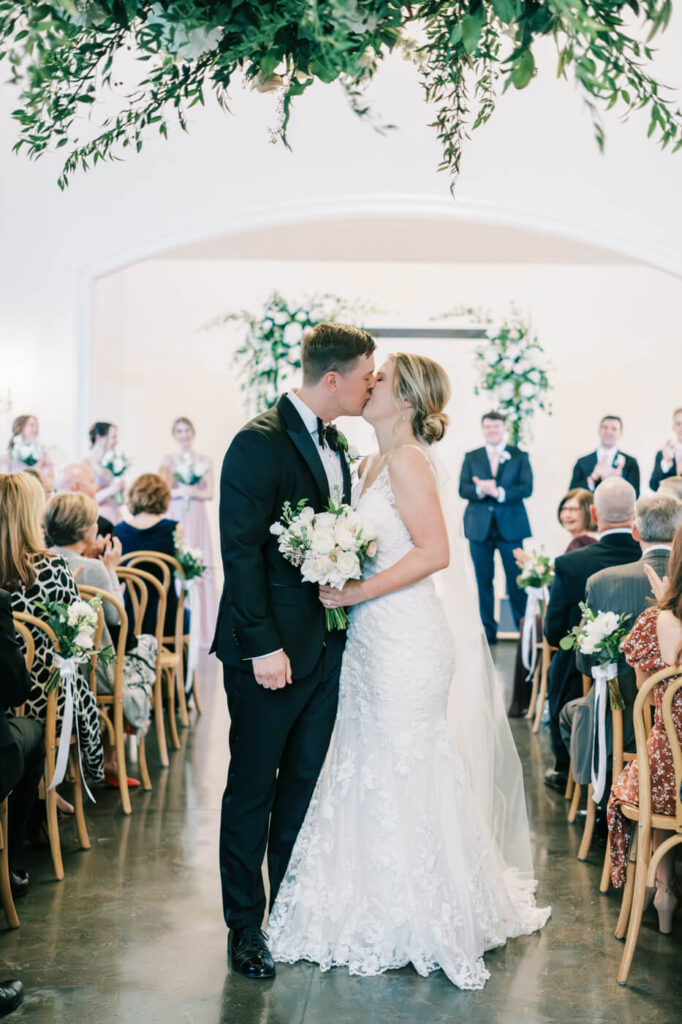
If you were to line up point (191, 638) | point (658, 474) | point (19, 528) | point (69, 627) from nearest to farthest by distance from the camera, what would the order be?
1. point (19, 528)
2. point (69, 627)
3. point (191, 638)
4. point (658, 474)

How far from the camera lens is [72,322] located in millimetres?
8312

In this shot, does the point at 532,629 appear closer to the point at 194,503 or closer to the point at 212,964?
the point at 212,964

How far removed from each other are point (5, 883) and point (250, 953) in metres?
0.88

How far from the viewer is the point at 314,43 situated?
1399 mm

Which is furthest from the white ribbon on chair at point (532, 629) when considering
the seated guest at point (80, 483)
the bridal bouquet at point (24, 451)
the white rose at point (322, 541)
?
the bridal bouquet at point (24, 451)

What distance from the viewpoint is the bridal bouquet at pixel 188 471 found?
9.46 meters

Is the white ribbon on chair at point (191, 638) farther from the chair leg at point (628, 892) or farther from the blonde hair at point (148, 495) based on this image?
the chair leg at point (628, 892)

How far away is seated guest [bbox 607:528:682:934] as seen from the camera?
121 inches

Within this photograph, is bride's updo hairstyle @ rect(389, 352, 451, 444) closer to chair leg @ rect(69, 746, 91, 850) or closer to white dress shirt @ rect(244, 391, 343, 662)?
white dress shirt @ rect(244, 391, 343, 662)

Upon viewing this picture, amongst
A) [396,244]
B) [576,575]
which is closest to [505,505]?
[396,244]

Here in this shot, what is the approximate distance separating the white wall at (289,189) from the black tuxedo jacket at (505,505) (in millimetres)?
2268

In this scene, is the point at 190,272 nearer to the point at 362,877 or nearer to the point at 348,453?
the point at 348,453

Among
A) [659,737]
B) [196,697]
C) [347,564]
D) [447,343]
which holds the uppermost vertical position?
[447,343]

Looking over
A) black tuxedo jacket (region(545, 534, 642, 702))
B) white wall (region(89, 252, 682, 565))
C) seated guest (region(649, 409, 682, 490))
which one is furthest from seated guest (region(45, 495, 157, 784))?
white wall (region(89, 252, 682, 565))
